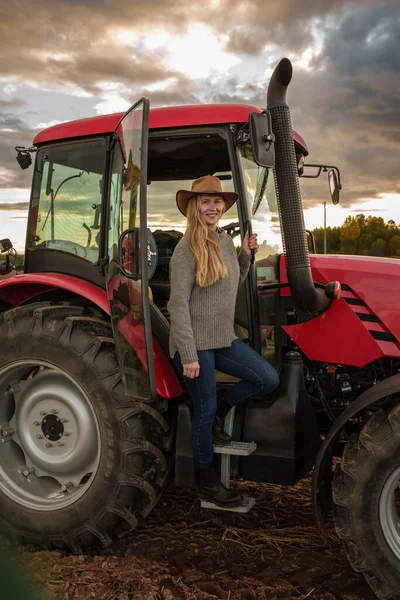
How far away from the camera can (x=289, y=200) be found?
3.22 m

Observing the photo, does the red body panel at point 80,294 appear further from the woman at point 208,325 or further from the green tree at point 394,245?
the green tree at point 394,245

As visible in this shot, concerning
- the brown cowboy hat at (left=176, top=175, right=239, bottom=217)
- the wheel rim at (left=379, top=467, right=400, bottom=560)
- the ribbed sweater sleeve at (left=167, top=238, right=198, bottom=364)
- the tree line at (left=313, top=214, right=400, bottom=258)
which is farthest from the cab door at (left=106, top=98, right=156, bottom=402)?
the tree line at (left=313, top=214, right=400, bottom=258)

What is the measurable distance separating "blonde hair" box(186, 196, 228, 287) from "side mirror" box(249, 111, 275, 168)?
1.50 feet

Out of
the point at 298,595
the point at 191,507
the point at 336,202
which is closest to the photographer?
the point at 298,595

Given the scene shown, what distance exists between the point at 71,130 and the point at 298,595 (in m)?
2.81

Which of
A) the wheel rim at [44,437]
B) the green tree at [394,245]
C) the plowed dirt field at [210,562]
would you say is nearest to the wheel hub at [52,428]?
the wheel rim at [44,437]

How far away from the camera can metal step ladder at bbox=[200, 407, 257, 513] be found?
3.23 meters

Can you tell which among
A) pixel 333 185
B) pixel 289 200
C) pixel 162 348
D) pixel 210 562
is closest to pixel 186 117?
pixel 289 200

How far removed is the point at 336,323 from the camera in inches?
133

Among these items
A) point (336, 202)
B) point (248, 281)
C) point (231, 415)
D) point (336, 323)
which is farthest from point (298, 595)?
point (336, 202)

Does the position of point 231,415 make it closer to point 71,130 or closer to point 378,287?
point 378,287

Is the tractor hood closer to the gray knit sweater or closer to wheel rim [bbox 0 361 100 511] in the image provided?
the gray knit sweater

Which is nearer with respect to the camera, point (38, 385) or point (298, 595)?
point (298, 595)

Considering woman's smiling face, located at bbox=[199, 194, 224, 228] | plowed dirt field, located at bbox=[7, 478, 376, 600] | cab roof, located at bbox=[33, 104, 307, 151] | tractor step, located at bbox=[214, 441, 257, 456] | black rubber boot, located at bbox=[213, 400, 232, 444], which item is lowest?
plowed dirt field, located at bbox=[7, 478, 376, 600]
